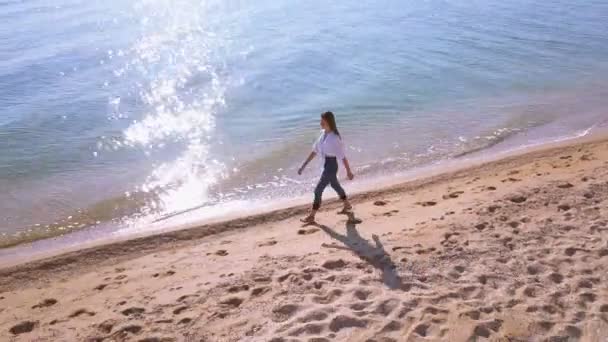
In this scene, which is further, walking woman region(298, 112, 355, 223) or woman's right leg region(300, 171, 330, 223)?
woman's right leg region(300, 171, 330, 223)

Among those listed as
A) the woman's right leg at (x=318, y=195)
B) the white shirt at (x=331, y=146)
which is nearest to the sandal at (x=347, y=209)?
the woman's right leg at (x=318, y=195)

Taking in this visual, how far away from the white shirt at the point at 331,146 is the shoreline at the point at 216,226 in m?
1.53

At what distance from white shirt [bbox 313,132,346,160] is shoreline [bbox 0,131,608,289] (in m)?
1.53

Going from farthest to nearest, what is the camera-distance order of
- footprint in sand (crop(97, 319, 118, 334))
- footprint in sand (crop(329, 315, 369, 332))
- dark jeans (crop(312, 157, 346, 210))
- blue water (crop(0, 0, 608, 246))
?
blue water (crop(0, 0, 608, 246))
dark jeans (crop(312, 157, 346, 210))
footprint in sand (crop(97, 319, 118, 334))
footprint in sand (crop(329, 315, 369, 332))

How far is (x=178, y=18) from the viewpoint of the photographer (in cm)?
2352

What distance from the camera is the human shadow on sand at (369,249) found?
6604 mm

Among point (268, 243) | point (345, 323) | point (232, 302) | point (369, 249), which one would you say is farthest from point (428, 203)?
point (232, 302)

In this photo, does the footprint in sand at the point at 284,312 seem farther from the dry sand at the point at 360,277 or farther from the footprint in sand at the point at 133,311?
the footprint in sand at the point at 133,311

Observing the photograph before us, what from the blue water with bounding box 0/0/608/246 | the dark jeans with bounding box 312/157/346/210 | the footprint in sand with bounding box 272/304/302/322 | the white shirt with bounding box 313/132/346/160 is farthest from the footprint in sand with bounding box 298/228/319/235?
the footprint in sand with bounding box 272/304/302/322

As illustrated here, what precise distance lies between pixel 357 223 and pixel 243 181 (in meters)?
3.36

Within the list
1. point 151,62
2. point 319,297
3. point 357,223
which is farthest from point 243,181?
point 151,62

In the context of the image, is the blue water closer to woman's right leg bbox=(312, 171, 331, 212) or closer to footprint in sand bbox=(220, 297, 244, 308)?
woman's right leg bbox=(312, 171, 331, 212)

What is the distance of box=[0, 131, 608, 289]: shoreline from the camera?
28.2 feet

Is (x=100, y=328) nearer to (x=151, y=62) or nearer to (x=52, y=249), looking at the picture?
(x=52, y=249)
